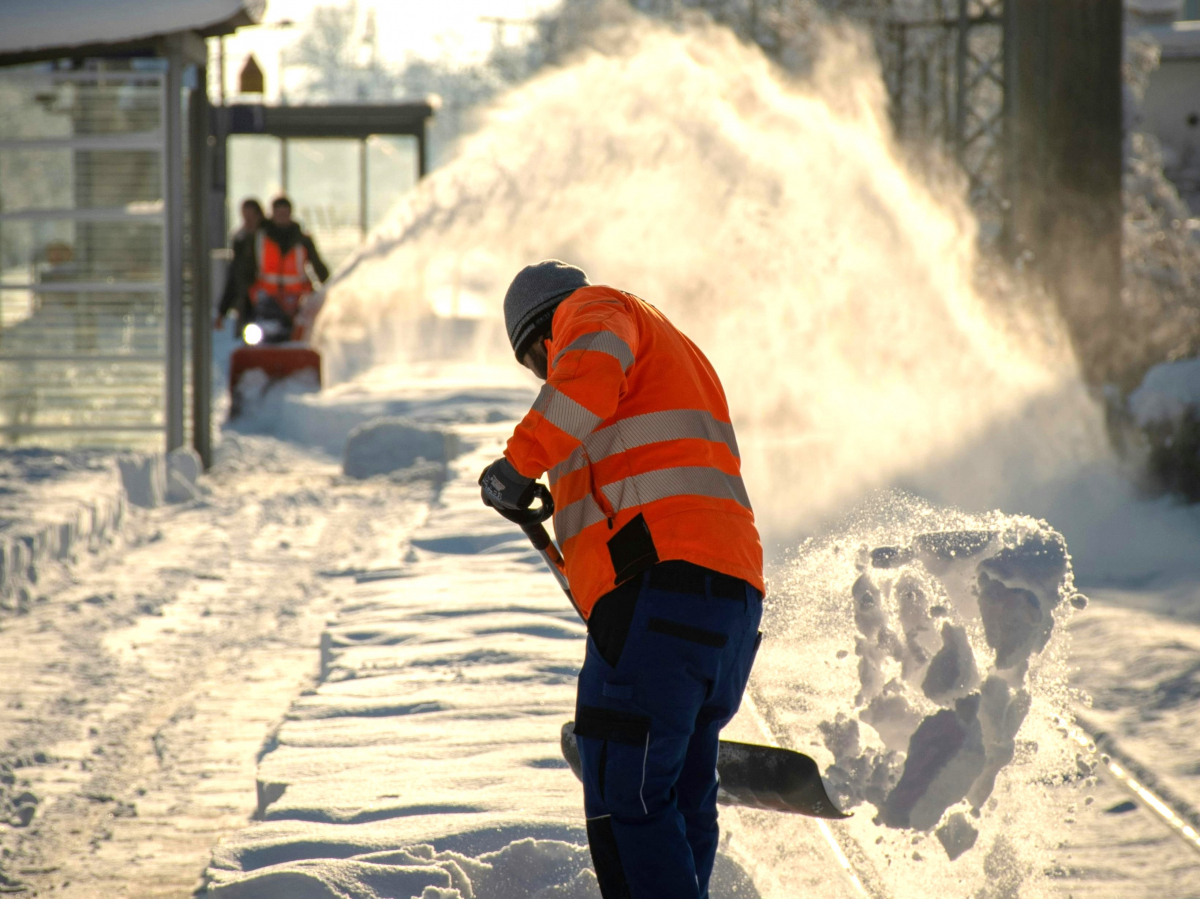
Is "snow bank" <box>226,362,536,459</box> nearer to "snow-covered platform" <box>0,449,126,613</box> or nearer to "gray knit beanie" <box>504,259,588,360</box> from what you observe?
"snow-covered platform" <box>0,449,126,613</box>

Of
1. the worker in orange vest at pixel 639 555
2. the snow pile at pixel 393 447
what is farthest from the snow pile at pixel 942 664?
the snow pile at pixel 393 447

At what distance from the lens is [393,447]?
31.9ft

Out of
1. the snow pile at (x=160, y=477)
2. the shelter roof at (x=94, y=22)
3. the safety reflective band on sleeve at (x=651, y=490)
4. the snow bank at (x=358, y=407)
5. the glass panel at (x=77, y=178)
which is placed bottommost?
the snow pile at (x=160, y=477)

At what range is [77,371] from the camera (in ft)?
30.0

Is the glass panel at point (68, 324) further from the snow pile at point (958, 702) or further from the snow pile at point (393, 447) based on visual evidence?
the snow pile at point (958, 702)

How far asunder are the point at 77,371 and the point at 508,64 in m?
41.5

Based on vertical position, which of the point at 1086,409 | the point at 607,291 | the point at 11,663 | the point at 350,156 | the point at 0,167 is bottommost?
the point at 11,663

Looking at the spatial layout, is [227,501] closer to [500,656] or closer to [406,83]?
[500,656]

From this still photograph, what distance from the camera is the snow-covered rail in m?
3.32

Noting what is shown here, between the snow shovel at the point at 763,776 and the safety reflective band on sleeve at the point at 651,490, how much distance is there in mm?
242

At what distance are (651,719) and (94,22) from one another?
7502mm

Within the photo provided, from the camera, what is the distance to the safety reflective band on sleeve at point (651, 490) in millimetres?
2354

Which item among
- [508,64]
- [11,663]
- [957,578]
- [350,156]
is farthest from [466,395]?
[350,156]

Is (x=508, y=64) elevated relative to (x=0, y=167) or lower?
elevated
